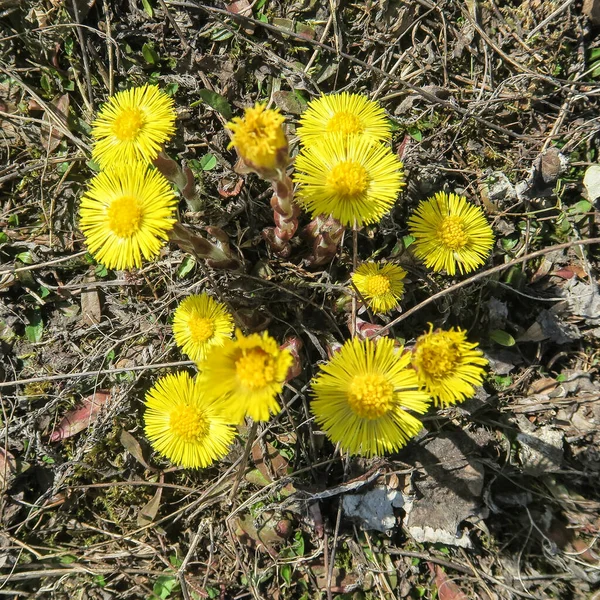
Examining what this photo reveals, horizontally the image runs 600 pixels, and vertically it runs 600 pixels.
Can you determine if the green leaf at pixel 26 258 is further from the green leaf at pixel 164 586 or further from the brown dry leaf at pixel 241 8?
the green leaf at pixel 164 586

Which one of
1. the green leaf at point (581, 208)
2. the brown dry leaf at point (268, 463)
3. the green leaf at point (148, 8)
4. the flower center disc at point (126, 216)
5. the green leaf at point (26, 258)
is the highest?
the green leaf at point (148, 8)

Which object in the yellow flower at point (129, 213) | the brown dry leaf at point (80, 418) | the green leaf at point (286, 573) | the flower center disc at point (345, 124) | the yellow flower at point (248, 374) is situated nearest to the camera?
the yellow flower at point (248, 374)

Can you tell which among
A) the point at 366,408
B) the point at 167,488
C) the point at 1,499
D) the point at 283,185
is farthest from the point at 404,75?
the point at 1,499

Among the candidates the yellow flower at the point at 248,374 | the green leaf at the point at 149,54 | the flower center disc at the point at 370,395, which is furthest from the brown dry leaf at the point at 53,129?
the flower center disc at the point at 370,395

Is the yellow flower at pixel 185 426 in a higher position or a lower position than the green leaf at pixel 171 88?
lower

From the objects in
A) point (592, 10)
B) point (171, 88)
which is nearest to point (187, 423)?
point (171, 88)

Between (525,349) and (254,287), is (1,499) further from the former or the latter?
(525,349)

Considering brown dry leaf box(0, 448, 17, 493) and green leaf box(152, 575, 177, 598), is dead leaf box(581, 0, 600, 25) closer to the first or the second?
green leaf box(152, 575, 177, 598)
